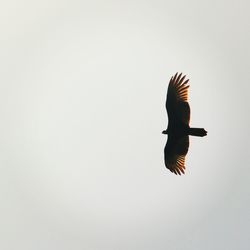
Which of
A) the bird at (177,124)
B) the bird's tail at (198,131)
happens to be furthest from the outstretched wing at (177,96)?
the bird's tail at (198,131)

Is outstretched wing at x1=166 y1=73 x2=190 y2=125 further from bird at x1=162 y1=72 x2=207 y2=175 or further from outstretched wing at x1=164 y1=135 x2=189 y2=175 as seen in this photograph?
outstretched wing at x1=164 y1=135 x2=189 y2=175

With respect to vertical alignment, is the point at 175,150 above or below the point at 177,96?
below

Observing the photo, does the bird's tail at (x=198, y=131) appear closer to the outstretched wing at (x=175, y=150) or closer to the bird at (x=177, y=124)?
the bird at (x=177, y=124)

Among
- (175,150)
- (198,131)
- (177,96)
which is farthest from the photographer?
(175,150)

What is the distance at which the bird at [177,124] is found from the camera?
1188cm

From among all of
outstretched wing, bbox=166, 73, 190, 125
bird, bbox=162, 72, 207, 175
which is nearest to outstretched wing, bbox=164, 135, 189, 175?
bird, bbox=162, 72, 207, 175

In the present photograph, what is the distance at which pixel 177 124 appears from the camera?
12117 millimetres

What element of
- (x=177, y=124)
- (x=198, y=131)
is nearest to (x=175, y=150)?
(x=177, y=124)

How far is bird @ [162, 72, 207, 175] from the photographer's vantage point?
11.9 metres

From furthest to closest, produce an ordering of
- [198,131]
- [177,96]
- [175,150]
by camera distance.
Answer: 1. [175,150]
2. [177,96]
3. [198,131]

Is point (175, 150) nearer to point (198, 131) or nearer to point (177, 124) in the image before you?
point (177, 124)

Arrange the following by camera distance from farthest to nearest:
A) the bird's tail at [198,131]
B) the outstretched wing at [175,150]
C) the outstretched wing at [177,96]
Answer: the outstretched wing at [175,150]
the outstretched wing at [177,96]
the bird's tail at [198,131]

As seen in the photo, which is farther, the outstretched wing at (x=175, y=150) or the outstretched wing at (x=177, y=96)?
the outstretched wing at (x=175, y=150)
